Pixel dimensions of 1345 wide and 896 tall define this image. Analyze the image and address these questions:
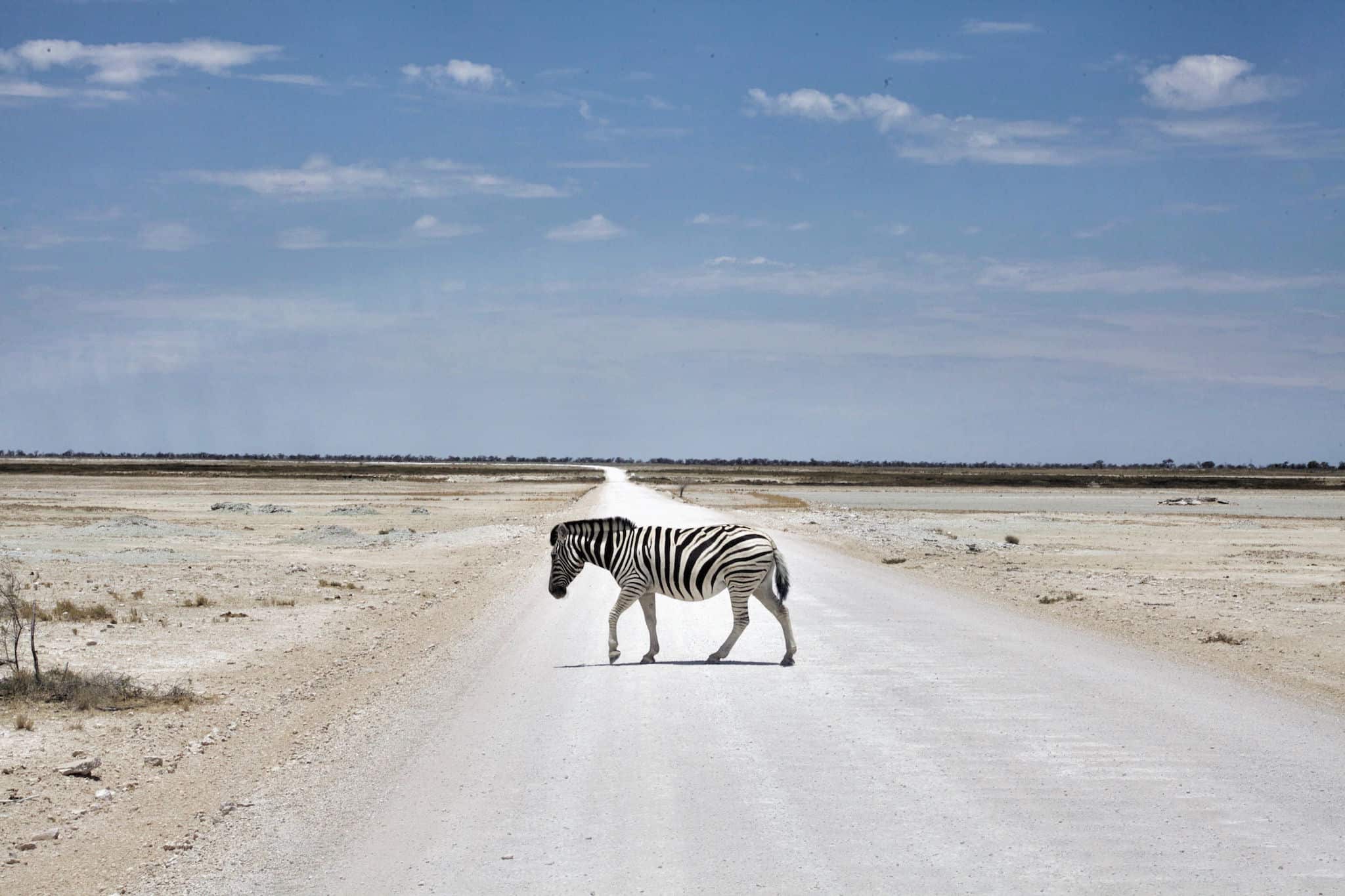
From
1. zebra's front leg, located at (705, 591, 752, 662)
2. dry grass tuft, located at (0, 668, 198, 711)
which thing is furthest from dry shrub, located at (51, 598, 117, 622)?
zebra's front leg, located at (705, 591, 752, 662)

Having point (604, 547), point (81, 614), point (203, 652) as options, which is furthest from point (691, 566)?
point (81, 614)

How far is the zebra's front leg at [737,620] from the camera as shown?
14.0m

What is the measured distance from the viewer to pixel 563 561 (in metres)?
15.1

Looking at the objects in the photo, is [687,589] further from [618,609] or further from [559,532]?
[559,532]

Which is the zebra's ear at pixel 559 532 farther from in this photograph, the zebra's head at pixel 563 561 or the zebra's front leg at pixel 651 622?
the zebra's front leg at pixel 651 622

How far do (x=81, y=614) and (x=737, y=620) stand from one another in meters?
11.8

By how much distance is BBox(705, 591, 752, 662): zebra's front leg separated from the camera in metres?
14.0

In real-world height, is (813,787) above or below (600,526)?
below

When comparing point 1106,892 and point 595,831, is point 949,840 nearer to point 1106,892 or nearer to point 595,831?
point 1106,892

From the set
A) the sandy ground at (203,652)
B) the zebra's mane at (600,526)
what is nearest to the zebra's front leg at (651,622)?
the zebra's mane at (600,526)

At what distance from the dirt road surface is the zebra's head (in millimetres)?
904

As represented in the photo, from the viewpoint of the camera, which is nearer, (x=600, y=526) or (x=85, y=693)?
(x=85, y=693)

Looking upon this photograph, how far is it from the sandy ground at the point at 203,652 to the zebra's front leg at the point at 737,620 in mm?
3603

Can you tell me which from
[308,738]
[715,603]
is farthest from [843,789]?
[715,603]
